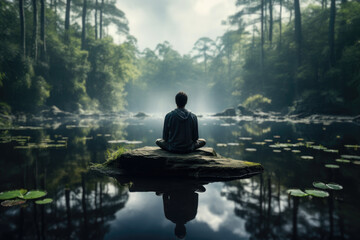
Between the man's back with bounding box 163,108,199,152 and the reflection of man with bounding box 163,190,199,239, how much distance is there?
132 cm

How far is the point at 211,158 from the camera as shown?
418 centimetres

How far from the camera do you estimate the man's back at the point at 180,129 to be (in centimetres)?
429

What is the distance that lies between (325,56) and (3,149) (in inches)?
998

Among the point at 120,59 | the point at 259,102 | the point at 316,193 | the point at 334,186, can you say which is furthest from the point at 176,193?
the point at 120,59

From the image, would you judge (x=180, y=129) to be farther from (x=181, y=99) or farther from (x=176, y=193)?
(x=176, y=193)

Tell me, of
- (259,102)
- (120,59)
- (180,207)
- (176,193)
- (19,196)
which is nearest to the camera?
(180,207)

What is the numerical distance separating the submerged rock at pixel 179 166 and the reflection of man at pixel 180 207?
0.78 meters

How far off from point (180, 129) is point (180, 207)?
1.87 meters

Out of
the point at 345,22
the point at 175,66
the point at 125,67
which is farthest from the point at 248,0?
the point at 175,66

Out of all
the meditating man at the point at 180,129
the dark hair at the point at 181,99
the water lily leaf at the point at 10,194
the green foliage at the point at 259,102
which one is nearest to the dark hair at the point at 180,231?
the water lily leaf at the point at 10,194

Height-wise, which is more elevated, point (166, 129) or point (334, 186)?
point (166, 129)

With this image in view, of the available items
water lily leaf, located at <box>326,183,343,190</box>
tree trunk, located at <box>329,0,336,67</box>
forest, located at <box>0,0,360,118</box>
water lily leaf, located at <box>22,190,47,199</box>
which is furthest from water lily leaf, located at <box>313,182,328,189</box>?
tree trunk, located at <box>329,0,336,67</box>

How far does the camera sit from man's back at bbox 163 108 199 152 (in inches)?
169

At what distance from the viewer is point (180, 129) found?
4.30 meters
